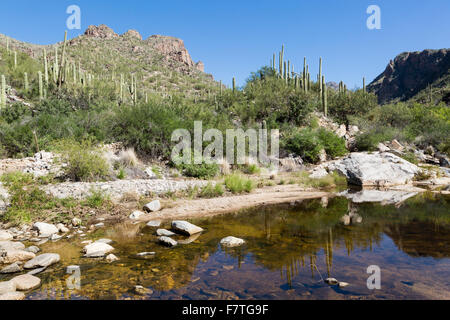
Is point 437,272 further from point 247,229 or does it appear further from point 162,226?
point 162,226

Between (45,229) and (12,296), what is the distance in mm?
3124

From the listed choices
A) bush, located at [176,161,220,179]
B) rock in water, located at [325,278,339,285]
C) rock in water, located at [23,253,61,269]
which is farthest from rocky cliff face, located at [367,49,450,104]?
rock in water, located at [23,253,61,269]

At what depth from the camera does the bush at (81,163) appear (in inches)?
378

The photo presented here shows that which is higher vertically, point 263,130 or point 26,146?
point 263,130

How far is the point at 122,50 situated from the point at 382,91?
7251cm

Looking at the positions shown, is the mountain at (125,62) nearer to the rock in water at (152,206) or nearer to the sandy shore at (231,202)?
the sandy shore at (231,202)

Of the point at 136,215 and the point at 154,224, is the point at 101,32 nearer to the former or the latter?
the point at 136,215

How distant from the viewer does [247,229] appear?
6.80 meters

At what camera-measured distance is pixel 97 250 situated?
16.8 feet

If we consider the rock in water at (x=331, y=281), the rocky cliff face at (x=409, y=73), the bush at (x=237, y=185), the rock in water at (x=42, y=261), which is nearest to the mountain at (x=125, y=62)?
the bush at (x=237, y=185)

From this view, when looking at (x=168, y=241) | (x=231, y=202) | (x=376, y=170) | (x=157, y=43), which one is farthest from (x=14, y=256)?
(x=157, y=43)

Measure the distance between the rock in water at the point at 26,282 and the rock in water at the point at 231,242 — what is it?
312cm
